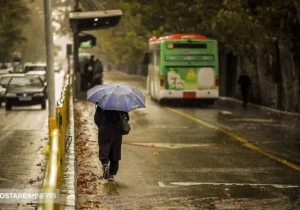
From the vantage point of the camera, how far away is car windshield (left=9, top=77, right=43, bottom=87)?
128 ft

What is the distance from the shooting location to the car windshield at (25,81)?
39.1 metres

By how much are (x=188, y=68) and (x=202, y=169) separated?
22468mm

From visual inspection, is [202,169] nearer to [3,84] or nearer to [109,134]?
[109,134]

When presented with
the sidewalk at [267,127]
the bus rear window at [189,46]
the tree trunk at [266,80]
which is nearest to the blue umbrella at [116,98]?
the sidewalk at [267,127]

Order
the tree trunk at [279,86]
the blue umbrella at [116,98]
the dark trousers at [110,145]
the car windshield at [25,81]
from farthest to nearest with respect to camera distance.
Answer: the car windshield at [25,81]
the tree trunk at [279,86]
the dark trousers at [110,145]
the blue umbrella at [116,98]

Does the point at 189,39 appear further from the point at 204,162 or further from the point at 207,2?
the point at 204,162

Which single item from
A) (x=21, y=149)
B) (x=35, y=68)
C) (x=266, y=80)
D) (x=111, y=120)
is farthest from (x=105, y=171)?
(x=35, y=68)

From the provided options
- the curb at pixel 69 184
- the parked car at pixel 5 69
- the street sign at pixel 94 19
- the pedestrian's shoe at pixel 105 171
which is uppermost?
the street sign at pixel 94 19

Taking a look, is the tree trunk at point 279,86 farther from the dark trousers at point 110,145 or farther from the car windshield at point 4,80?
the dark trousers at point 110,145

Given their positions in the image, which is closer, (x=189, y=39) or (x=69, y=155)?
(x=69, y=155)

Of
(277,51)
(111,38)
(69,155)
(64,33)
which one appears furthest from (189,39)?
(64,33)

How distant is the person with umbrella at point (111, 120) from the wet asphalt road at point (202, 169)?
41 centimetres

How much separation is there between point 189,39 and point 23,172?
2416 cm

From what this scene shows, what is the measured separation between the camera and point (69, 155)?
15031 mm
